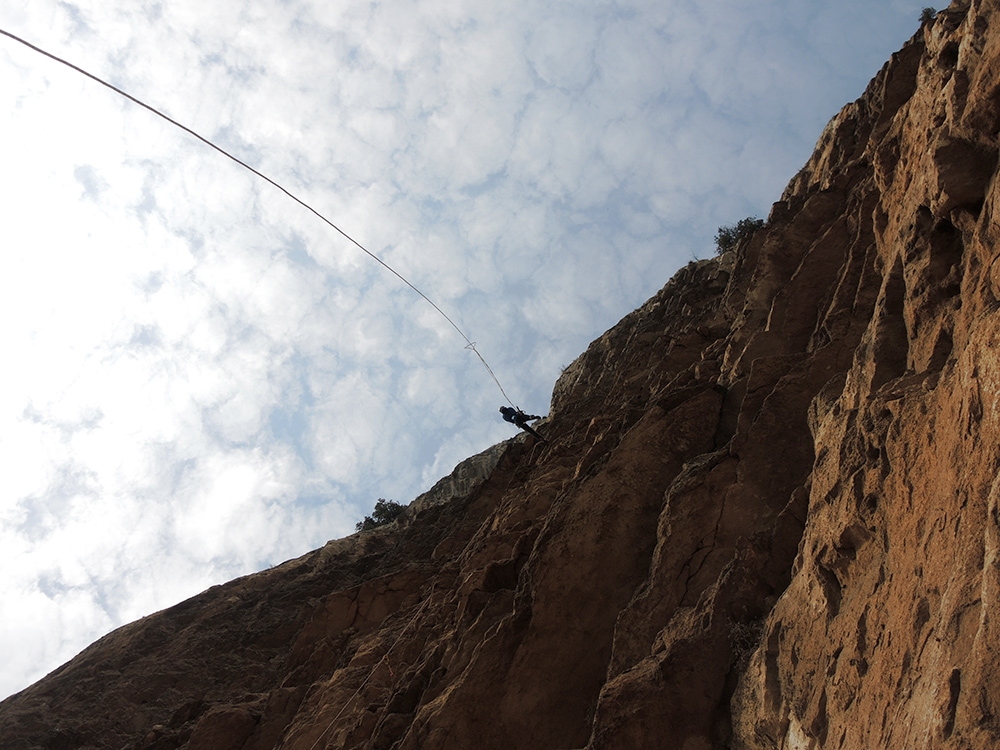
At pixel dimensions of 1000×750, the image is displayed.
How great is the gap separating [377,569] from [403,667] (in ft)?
27.1

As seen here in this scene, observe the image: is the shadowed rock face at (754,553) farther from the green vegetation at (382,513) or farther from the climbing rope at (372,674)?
the green vegetation at (382,513)

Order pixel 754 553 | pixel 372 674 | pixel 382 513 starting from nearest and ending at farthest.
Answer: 1. pixel 754 553
2. pixel 372 674
3. pixel 382 513

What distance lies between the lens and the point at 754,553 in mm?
9492

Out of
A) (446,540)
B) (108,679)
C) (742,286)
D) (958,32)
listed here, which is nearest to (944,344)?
(958,32)

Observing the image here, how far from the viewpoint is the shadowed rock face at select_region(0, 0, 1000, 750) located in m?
6.51

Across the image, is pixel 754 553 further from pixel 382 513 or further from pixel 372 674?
pixel 382 513

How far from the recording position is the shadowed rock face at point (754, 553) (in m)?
6.51

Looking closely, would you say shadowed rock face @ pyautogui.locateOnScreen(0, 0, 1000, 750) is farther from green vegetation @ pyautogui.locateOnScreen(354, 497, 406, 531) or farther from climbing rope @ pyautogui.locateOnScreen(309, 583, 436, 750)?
green vegetation @ pyautogui.locateOnScreen(354, 497, 406, 531)

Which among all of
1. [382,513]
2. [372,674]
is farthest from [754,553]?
[382,513]

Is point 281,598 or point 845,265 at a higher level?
point 281,598

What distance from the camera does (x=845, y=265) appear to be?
42.9 feet

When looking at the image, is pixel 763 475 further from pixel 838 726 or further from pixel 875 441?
pixel 838 726

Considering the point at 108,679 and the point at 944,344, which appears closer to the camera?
the point at 944,344

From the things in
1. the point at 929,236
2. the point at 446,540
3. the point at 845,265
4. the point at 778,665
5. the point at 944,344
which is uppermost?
the point at 446,540
